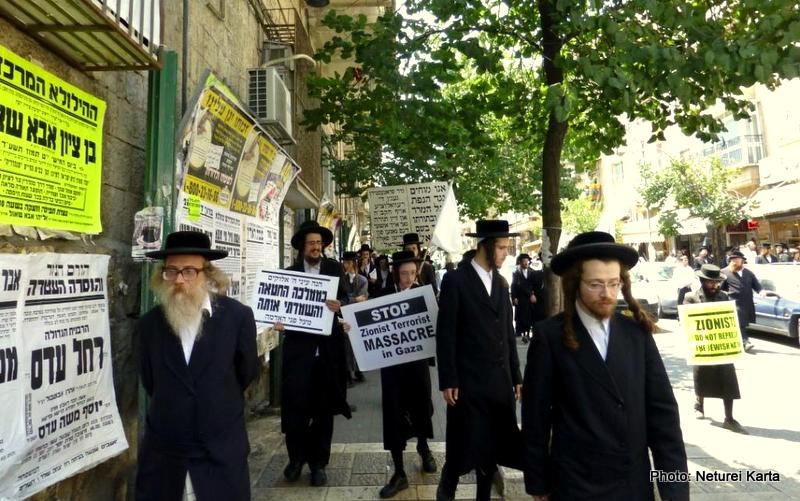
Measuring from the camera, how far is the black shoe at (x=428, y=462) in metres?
4.71

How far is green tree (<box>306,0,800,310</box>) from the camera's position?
4441 millimetres

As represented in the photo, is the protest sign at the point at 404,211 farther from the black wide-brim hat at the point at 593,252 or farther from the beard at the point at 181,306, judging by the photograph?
the beard at the point at 181,306

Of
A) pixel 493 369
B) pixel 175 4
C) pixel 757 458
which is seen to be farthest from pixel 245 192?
pixel 757 458

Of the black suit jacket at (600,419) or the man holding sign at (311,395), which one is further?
the man holding sign at (311,395)

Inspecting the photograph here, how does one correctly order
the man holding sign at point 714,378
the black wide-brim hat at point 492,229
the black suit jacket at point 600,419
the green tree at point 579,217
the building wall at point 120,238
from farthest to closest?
the green tree at point 579,217, the man holding sign at point 714,378, the black wide-brim hat at point 492,229, the building wall at point 120,238, the black suit jacket at point 600,419

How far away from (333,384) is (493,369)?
5.36 feet

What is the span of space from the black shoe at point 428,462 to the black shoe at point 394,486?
14.2 inches

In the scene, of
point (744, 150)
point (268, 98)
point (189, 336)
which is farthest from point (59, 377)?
point (744, 150)

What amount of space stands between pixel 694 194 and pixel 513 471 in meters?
24.8

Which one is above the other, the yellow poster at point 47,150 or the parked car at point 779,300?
the yellow poster at point 47,150

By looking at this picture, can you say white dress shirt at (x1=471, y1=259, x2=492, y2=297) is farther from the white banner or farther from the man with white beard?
the white banner

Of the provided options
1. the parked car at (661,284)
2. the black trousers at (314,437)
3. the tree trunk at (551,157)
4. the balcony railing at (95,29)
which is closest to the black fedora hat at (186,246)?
the balcony railing at (95,29)

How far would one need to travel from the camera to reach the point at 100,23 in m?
2.77

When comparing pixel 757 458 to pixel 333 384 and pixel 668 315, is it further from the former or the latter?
pixel 668 315
